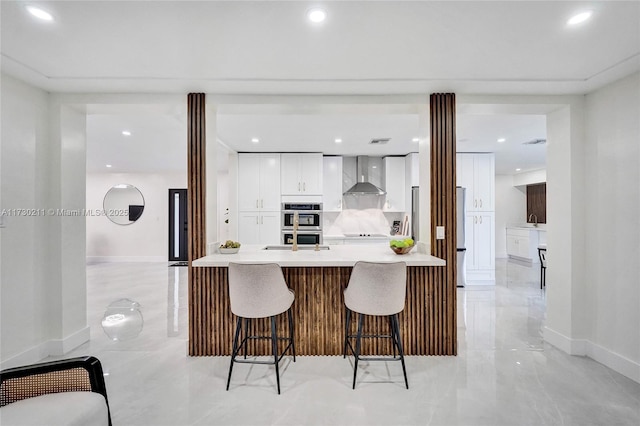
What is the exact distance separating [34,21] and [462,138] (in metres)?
4.94

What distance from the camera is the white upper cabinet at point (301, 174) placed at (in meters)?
5.79

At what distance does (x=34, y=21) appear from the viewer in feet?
5.90

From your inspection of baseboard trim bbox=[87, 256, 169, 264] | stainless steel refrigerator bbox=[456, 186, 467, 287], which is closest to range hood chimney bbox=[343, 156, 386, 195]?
stainless steel refrigerator bbox=[456, 186, 467, 287]

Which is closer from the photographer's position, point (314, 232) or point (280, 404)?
point (280, 404)

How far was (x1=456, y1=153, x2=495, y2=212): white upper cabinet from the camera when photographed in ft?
18.6

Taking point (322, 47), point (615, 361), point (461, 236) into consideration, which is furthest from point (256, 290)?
point (461, 236)

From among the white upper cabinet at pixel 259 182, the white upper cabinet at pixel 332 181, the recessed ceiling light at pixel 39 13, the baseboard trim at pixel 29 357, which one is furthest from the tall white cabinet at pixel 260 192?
the recessed ceiling light at pixel 39 13

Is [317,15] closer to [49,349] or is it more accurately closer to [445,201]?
[445,201]

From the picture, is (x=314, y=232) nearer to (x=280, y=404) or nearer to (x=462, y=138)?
(x=462, y=138)

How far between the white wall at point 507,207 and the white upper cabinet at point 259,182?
276 inches

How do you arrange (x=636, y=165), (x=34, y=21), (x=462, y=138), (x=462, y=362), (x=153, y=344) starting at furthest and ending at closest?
(x=462, y=138), (x=153, y=344), (x=462, y=362), (x=636, y=165), (x=34, y=21)

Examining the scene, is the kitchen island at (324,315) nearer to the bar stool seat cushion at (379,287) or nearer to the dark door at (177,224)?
the bar stool seat cushion at (379,287)

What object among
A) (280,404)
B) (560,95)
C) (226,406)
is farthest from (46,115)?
(560,95)

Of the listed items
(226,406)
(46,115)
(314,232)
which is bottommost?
(226,406)
